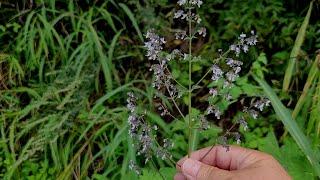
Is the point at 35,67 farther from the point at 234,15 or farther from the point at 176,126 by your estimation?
the point at 234,15

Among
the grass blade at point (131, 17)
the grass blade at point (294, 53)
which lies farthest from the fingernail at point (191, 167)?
the grass blade at point (131, 17)

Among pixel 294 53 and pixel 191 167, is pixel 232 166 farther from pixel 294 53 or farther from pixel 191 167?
pixel 294 53

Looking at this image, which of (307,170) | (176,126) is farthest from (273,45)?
(307,170)

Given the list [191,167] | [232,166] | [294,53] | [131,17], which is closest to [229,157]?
[232,166]

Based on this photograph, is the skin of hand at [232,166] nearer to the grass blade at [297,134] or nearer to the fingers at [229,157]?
the fingers at [229,157]

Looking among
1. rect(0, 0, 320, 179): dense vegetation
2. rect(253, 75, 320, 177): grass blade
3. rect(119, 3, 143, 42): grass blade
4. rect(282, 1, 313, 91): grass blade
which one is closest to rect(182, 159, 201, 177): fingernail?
rect(253, 75, 320, 177): grass blade

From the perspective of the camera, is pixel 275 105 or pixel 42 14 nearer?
pixel 275 105

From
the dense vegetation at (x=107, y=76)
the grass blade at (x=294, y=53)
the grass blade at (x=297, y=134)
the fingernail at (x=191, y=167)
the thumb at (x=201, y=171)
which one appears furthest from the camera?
the grass blade at (x=294, y=53)

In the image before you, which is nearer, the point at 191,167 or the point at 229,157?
the point at 191,167
